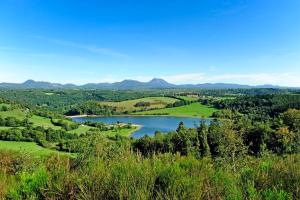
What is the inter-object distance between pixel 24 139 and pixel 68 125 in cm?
2065

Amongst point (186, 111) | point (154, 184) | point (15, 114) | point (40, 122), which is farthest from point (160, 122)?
point (154, 184)

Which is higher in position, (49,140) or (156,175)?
(156,175)

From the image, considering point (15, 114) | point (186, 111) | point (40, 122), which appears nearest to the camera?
point (40, 122)

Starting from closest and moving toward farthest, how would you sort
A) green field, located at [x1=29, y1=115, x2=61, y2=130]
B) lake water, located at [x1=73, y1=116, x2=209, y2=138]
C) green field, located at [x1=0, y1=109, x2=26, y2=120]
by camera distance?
green field, located at [x1=29, y1=115, x2=61, y2=130]
green field, located at [x1=0, y1=109, x2=26, y2=120]
lake water, located at [x1=73, y1=116, x2=209, y2=138]

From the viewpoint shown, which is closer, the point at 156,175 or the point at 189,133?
the point at 156,175

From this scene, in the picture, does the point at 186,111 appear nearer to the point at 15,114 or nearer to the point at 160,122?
the point at 160,122

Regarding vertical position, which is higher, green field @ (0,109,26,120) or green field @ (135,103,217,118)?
green field @ (0,109,26,120)

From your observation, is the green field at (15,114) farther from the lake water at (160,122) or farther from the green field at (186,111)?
the green field at (186,111)

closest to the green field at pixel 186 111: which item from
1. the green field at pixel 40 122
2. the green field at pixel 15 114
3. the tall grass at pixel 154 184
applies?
the green field at pixel 40 122

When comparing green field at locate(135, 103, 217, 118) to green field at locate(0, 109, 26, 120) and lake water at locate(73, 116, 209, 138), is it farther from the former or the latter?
green field at locate(0, 109, 26, 120)

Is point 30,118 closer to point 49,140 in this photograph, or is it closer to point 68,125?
point 68,125

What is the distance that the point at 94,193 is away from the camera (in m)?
3.85

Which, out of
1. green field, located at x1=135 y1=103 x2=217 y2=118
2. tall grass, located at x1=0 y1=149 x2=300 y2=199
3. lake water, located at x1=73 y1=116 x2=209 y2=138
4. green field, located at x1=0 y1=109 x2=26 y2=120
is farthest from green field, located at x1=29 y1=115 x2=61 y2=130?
tall grass, located at x1=0 y1=149 x2=300 y2=199

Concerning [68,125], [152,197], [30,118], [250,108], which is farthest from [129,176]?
[250,108]
